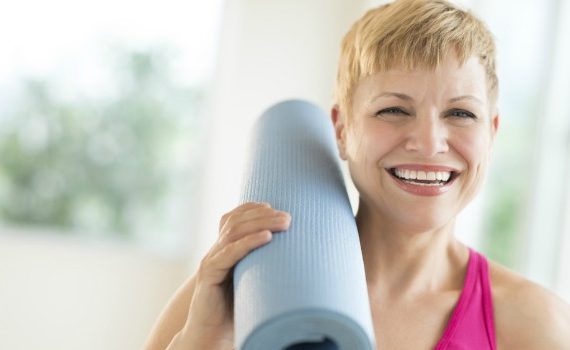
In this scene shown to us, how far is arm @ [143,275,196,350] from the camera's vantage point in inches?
59.6

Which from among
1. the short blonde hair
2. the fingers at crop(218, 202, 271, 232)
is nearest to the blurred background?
the short blonde hair

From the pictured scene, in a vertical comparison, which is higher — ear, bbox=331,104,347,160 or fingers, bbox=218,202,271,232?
ear, bbox=331,104,347,160

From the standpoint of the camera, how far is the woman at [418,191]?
1.40 m

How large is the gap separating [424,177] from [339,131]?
254 mm

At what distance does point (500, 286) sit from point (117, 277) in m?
2.92

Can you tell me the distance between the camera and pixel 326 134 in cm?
171

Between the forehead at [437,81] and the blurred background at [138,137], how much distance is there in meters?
2.29

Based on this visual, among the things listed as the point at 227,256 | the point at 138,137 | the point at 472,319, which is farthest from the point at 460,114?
the point at 138,137

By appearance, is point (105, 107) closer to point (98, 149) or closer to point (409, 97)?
point (98, 149)

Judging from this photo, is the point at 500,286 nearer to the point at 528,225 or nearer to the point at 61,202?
the point at 528,225

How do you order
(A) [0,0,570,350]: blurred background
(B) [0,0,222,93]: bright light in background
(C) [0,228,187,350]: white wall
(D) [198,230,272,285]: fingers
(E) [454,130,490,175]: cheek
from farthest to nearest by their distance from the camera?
(B) [0,0,222,93]: bright light in background < (C) [0,228,187,350]: white wall < (A) [0,0,570,350]: blurred background < (E) [454,130,490,175]: cheek < (D) [198,230,272,285]: fingers

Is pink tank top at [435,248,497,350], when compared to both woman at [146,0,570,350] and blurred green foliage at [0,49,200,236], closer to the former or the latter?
woman at [146,0,570,350]

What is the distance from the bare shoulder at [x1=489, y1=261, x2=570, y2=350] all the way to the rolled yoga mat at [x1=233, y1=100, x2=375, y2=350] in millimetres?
384

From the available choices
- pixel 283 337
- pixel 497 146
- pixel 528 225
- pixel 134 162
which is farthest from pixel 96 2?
pixel 283 337
